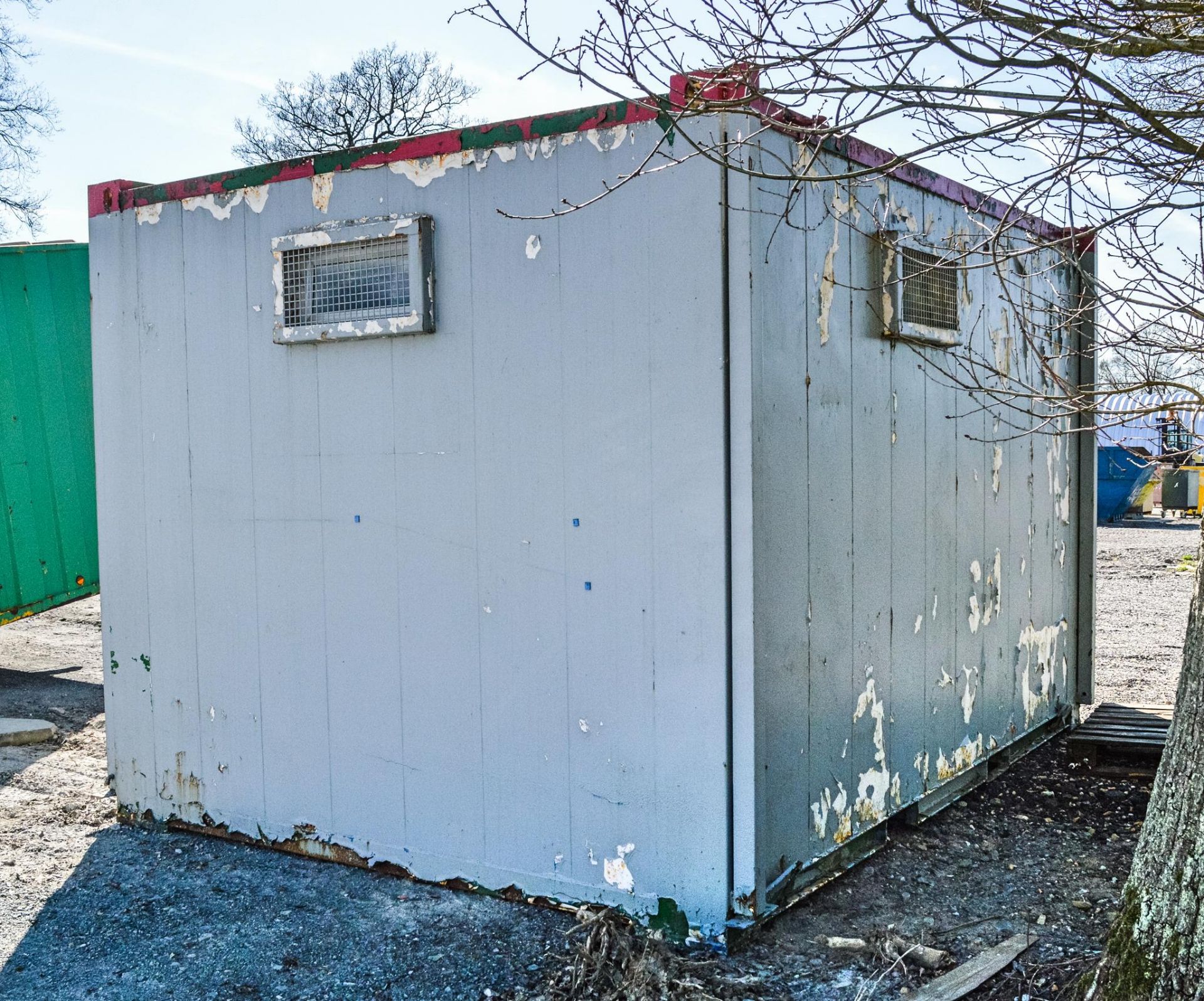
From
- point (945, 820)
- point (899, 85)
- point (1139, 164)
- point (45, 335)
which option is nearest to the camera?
point (899, 85)

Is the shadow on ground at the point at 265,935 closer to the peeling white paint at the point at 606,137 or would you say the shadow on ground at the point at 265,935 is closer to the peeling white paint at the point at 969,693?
the peeling white paint at the point at 969,693

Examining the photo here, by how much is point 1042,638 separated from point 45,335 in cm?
626

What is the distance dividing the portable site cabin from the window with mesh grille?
0.04 meters

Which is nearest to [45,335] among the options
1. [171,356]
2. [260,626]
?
[171,356]

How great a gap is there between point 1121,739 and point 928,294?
2451 mm

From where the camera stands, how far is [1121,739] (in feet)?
18.2

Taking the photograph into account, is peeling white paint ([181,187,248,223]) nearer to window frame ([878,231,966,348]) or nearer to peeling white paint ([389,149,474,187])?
peeling white paint ([389,149,474,187])

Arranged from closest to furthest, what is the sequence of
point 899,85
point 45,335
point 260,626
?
1. point 899,85
2. point 260,626
3. point 45,335

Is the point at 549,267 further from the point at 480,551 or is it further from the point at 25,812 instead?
the point at 25,812

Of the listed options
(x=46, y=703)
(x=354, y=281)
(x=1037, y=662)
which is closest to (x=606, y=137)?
(x=354, y=281)

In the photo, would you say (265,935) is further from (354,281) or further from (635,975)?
(354,281)

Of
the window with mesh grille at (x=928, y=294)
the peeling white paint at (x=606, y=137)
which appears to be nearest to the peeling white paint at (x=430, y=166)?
the peeling white paint at (x=606, y=137)

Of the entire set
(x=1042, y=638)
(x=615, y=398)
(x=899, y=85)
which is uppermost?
(x=899, y=85)

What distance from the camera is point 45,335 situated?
7387 millimetres
